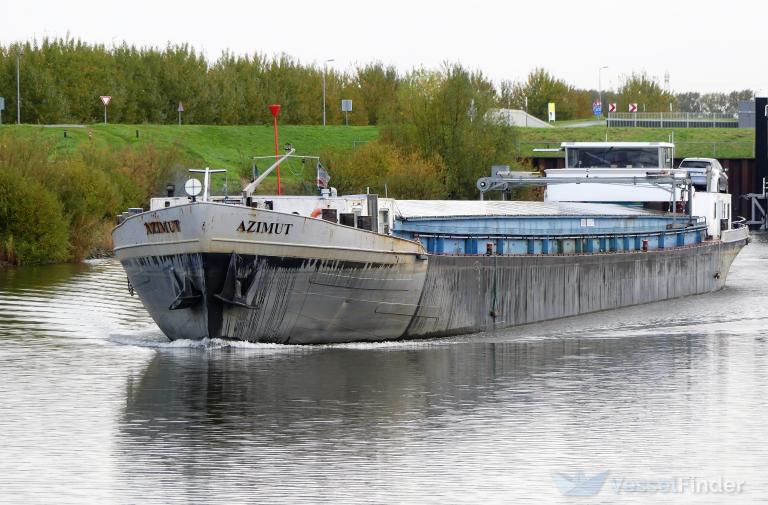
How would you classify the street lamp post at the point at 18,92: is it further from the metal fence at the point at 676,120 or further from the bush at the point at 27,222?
the metal fence at the point at 676,120

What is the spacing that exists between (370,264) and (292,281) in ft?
5.78

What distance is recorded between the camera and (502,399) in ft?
73.2

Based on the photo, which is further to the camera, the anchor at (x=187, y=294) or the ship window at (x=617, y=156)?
the ship window at (x=617, y=156)

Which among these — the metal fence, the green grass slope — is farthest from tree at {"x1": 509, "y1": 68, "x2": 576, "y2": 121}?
the green grass slope

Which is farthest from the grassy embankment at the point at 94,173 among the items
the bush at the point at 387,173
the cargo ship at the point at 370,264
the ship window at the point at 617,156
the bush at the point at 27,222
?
the ship window at the point at 617,156

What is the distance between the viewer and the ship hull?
26188mm

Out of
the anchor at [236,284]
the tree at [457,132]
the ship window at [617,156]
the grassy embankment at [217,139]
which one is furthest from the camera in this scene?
the grassy embankment at [217,139]

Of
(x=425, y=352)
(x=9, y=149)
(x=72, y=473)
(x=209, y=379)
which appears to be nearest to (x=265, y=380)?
(x=209, y=379)

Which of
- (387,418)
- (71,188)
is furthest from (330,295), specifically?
(71,188)

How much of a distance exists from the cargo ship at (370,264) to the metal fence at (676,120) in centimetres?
7676

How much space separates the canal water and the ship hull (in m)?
0.52

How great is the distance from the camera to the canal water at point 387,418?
16.3 meters

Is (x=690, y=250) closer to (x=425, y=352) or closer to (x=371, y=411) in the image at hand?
(x=425, y=352)

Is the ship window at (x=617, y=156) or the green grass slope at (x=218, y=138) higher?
the green grass slope at (x=218, y=138)
